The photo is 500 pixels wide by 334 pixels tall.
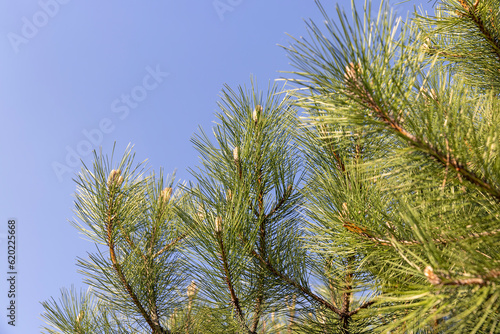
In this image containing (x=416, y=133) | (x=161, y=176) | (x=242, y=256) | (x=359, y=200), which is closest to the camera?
(x=416, y=133)

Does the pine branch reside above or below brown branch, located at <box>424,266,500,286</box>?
above

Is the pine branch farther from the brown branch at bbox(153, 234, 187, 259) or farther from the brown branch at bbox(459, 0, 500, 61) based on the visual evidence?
the brown branch at bbox(459, 0, 500, 61)

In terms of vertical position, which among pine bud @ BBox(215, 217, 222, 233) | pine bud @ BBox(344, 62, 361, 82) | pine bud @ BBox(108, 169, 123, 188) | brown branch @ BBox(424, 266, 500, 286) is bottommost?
brown branch @ BBox(424, 266, 500, 286)

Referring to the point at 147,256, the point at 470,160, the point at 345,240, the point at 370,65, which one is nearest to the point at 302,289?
the point at 345,240

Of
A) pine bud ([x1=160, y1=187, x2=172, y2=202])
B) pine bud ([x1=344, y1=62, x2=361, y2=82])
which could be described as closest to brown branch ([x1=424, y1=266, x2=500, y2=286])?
pine bud ([x1=344, y1=62, x2=361, y2=82])

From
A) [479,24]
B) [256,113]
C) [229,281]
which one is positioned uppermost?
[479,24]

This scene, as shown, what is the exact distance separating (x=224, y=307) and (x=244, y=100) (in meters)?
1.02

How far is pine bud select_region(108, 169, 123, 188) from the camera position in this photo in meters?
1.96

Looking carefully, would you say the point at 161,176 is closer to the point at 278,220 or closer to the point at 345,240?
the point at 278,220

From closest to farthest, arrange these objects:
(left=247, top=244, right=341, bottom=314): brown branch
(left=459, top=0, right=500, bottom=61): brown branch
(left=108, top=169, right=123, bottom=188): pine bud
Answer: (left=459, top=0, right=500, bottom=61): brown branch → (left=247, top=244, right=341, bottom=314): brown branch → (left=108, top=169, right=123, bottom=188): pine bud

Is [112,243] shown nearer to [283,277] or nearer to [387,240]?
[283,277]

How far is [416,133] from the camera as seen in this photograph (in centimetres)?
95

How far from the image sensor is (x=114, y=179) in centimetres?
196

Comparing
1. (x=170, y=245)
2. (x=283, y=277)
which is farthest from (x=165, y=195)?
(x=283, y=277)
